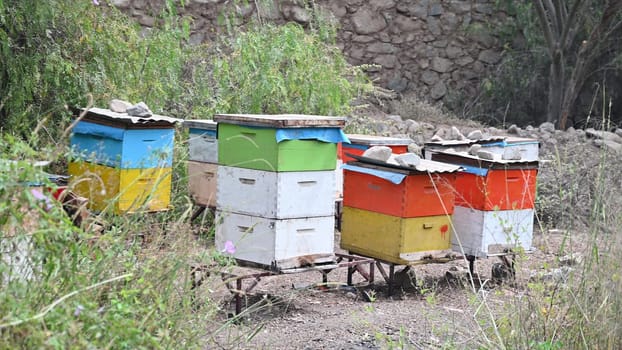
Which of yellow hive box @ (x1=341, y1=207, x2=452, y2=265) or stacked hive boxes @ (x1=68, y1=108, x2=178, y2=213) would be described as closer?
stacked hive boxes @ (x1=68, y1=108, x2=178, y2=213)

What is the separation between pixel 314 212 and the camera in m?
5.30

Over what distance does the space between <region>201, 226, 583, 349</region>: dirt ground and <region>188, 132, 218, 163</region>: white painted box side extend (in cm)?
98

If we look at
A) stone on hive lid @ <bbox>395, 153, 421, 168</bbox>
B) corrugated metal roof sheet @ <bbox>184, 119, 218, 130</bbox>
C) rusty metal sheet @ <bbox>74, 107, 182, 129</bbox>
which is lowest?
stone on hive lid @ <bbox>395, 153, 421, 168</bbox>

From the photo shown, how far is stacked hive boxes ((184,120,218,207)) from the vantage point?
255 inches

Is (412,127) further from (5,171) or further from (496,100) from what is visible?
(5,171)

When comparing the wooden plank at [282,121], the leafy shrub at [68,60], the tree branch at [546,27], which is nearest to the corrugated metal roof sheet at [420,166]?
the wooden plank at [282,121]

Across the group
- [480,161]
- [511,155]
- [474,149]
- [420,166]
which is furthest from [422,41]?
[420,166]

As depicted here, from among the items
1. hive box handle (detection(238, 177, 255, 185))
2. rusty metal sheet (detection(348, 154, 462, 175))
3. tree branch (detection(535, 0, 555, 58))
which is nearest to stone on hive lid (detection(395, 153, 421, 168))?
rusty metal sheet (detection(348, 154, 462, 175))

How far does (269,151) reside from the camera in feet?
16.7

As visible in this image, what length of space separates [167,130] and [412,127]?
4.98 m

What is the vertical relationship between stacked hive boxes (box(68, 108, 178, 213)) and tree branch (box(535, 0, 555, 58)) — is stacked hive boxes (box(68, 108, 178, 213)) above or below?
below

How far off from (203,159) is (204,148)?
0.08 meters

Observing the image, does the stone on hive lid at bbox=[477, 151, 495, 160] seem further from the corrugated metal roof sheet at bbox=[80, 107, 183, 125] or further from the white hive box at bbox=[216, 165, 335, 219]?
the corrugated metal roof sheet at bbox=[80, 107, 183, 125]

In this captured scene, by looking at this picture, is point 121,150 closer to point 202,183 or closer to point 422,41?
point 202,183
